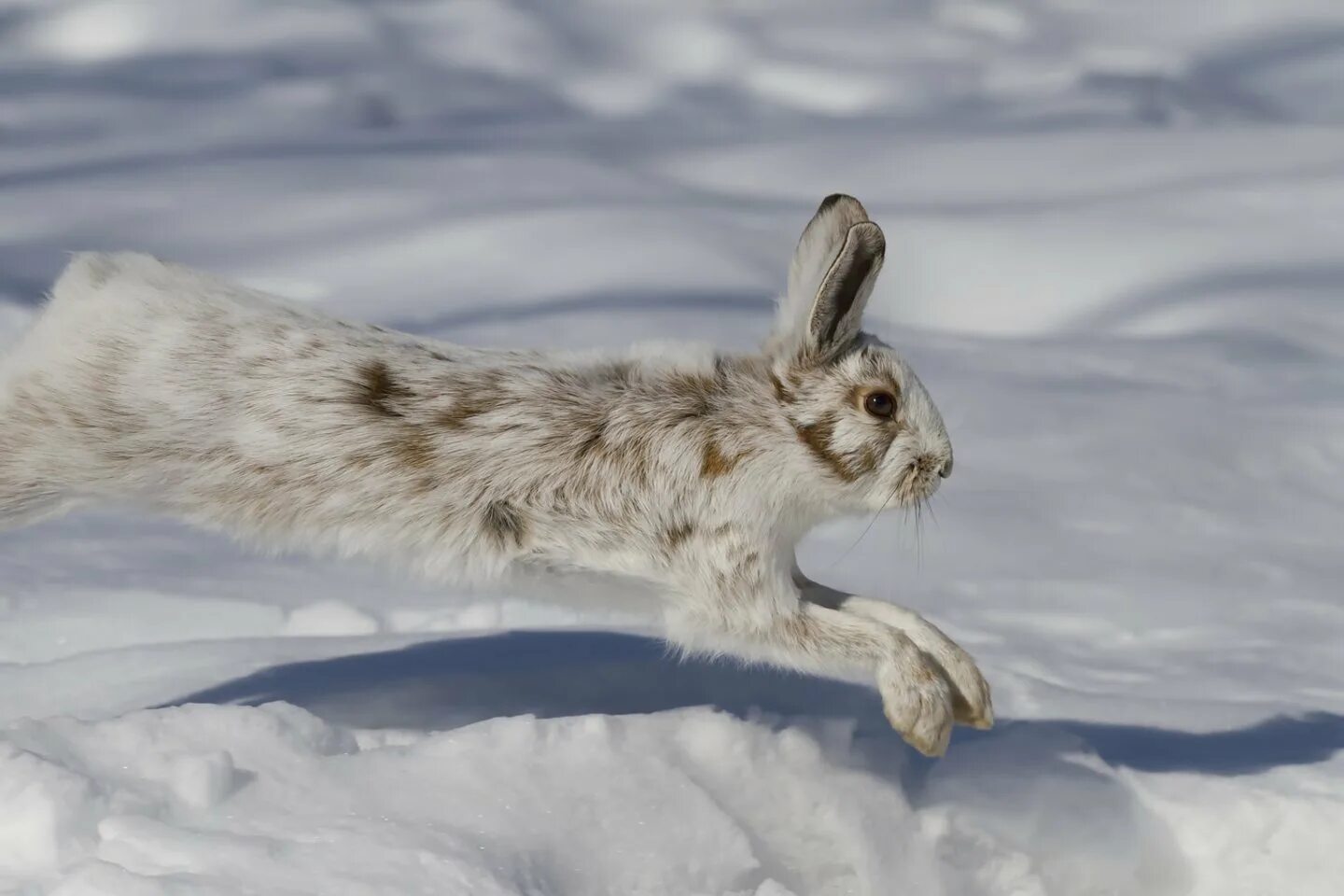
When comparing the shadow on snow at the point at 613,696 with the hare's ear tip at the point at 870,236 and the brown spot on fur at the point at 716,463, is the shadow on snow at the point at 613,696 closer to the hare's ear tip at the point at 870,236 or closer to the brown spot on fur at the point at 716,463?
the brown spot on fur at the point at 716,463

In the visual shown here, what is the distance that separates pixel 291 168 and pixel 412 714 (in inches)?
183

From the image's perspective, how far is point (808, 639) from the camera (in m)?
2.91

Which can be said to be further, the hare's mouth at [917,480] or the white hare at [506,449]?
the hare's mouth at [917,480]

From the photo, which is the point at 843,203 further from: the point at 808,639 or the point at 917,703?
the point at 917,703

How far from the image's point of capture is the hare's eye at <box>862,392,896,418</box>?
116 inches

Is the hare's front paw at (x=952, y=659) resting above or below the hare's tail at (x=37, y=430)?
below

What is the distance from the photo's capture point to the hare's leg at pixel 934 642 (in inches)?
114

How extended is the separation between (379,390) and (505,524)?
0.34 meters

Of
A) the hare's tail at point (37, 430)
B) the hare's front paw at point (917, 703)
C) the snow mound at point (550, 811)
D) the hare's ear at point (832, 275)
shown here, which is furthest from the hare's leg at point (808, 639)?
the hare's tail at point (37, 430)

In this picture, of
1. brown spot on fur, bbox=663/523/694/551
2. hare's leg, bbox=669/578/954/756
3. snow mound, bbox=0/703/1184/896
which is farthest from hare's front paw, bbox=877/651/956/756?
brown spot on fur, bbox=663/523/694/551

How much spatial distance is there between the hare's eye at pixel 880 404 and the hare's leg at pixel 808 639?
356 mm

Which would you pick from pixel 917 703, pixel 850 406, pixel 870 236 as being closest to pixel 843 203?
pixel 870 236

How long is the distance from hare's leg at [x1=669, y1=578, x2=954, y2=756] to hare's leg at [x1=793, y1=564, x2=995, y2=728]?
3 centimetres

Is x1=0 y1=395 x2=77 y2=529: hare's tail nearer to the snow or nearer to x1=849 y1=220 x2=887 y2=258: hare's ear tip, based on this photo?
the snow
